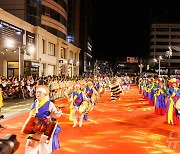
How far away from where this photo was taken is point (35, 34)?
107 ft

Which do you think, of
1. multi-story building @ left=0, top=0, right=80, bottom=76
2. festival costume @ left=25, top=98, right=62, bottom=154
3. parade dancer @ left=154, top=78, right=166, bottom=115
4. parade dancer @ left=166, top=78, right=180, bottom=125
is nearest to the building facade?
multi-story building @ left=0, top=0, right=80, bottom=76

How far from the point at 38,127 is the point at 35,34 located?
92.9ft

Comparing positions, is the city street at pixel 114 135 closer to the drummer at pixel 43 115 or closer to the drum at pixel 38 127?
the drummer at pixel 43 115

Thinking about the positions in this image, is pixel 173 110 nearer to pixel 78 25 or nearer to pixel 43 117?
pixel 43 117

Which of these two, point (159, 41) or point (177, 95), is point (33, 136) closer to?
point (177, 95)

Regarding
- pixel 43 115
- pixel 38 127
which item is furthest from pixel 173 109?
pixel 38 127

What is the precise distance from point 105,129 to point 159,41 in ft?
338

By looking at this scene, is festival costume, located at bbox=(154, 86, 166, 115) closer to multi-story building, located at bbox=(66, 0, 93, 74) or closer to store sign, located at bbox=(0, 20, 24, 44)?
store sign, located at bbox=(0, 20, 24, 44)

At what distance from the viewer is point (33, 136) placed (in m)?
5.45

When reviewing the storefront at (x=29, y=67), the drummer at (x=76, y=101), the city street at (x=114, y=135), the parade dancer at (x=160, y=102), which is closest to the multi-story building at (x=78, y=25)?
the storefront at (x=29, y=67)

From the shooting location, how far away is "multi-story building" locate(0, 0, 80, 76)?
27.1 meters

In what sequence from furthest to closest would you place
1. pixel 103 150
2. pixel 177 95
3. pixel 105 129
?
pixel 177 95, pixel 105 129, pixel 103 150

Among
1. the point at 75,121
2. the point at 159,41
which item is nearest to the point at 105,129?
the point at 75,121

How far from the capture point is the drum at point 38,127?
5.43 m
